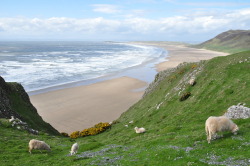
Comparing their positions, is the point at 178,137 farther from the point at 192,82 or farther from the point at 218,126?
the point at 192,82

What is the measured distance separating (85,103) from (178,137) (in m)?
43.2

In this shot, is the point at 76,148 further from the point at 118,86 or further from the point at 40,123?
the point at 118,86

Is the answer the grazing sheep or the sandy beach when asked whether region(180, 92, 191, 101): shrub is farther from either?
the sandy beach

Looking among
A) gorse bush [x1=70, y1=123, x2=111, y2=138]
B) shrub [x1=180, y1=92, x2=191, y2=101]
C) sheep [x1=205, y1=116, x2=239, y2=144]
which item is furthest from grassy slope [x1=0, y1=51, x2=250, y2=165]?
gorse bush [x1=70, y1=123, x2=111, y2=138]

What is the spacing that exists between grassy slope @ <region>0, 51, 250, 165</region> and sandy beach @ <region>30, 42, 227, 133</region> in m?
12.1

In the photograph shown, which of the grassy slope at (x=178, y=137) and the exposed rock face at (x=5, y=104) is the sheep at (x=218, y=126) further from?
the exposed rock face at (x=5, y=104)

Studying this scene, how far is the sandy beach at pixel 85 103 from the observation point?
164 ft

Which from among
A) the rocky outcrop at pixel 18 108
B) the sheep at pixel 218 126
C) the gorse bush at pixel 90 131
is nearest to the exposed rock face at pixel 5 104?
the rocky outcrop at pixel 18 108

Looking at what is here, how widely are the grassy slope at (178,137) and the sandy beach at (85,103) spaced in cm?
1213

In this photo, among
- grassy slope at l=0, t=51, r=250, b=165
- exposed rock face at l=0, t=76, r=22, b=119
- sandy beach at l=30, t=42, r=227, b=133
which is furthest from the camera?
sandy beach at l=30, t=42, r=227, b=133

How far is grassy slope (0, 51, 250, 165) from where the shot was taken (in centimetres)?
1681

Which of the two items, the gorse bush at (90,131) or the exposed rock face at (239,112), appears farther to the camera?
the gorse bush at (90,131)

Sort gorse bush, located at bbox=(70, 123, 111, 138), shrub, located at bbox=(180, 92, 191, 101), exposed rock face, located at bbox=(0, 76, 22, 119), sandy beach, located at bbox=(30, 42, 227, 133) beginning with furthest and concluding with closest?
1. sandy beach, located at bbox=(30, 42, 227, 133)
2. gorse bush, located at bbox=(70, 123, 111, 138)
3. shrub, located at bbox=(180, 92, 191, 101)
4. exposed rock face, located at bbox=(0, 76, 22, 119)

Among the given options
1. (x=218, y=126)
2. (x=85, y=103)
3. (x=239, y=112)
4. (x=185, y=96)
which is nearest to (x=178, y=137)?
→ (x=218, y=126)
